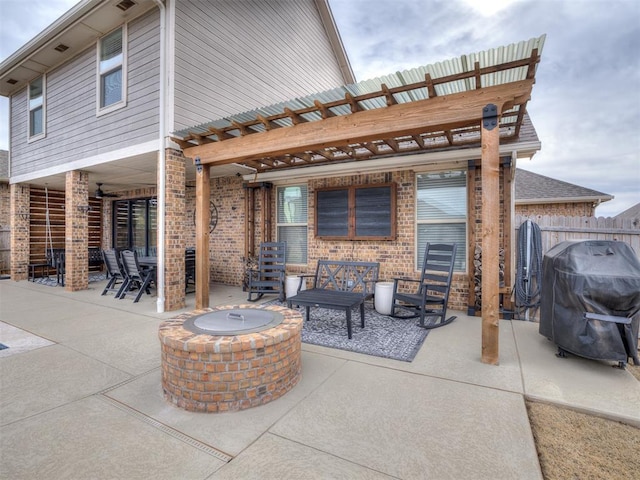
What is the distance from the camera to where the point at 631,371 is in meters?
3.04

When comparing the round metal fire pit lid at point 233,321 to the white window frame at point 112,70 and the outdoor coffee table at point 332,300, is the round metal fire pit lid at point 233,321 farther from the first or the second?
the white window frame at point 112,70

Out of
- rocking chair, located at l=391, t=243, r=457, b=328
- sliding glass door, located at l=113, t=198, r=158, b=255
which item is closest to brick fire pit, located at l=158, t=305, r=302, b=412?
rocking chair, located at l=391, t=243, r=457, b=328

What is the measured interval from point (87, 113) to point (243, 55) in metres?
3.46

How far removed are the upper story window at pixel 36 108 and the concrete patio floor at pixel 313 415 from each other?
686 cm

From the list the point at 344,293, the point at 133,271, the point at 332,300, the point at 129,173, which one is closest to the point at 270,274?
the point at 344,293

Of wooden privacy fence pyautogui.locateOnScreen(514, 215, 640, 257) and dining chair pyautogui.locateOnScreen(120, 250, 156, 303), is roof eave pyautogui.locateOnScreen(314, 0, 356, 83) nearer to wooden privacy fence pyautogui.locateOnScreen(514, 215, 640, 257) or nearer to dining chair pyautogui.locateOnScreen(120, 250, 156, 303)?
wooden privacy fence pyautogui.locateOnScreen(514, 215, 640, 257)

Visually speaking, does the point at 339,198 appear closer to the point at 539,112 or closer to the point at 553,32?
the point at 553,32

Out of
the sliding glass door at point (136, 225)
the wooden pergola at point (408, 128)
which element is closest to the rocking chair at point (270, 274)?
the wooden pergola at point (408, 128)

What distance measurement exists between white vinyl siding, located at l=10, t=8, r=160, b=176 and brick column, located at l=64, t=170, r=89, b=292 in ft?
1.79

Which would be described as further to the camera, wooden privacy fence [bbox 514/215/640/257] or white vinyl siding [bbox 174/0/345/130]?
white vinyl siding [bbox 174/0/345/130]

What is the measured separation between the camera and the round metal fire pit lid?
2555 millimetres

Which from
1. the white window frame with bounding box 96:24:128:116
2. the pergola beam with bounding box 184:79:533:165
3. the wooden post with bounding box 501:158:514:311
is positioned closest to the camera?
the pergola beam with bounding box 184:79:533:165

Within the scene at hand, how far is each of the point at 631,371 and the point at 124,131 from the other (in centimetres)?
783

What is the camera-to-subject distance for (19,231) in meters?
8.70
